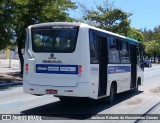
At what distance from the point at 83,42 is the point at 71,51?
48cm

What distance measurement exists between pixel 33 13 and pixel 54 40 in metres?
15.6

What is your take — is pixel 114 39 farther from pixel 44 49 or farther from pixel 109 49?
pixel 44 49

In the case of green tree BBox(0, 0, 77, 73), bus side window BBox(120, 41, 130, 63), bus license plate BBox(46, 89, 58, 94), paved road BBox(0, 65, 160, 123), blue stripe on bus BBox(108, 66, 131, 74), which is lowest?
paved road BBox(0, 65, 160, 123)

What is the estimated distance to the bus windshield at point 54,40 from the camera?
40.2 feet

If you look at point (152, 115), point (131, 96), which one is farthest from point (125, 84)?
point (152, 115)

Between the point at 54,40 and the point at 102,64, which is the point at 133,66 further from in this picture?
the point at 54,40

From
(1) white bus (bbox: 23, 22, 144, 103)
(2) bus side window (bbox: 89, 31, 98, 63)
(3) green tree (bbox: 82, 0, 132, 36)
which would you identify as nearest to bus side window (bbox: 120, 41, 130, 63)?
(1) white bus (bbox: 23, 22, 144, 103)

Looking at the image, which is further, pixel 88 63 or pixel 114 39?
pixel 114 39

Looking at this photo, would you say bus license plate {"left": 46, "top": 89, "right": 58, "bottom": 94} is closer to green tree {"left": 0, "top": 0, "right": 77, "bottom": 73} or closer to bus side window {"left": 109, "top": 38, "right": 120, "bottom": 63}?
bus side window {"left": 109, "top": 38, "right": 120, "bottom": 63}

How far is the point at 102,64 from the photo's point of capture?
13445 mm

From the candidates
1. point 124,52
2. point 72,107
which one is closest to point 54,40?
point 72,107

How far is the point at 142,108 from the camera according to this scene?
13500 millimetres

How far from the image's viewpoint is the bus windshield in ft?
40.2

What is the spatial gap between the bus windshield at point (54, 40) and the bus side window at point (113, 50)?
2.34 m
